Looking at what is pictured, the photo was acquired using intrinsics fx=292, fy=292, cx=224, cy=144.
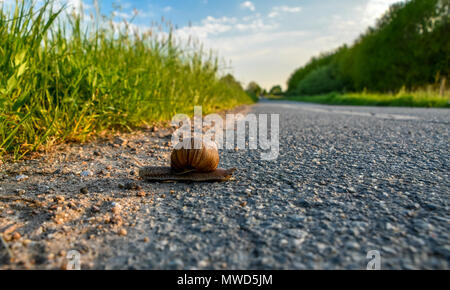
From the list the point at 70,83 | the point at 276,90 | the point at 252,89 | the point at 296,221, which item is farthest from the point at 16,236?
the point at 276,90

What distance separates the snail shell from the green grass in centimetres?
118

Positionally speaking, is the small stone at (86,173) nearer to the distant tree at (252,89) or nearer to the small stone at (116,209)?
the small stone at (116,209)

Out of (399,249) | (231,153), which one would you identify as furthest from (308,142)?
(399,249)

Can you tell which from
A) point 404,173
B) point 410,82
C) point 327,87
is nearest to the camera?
point 404,173

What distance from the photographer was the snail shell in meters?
1.97

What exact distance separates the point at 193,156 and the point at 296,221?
86cm

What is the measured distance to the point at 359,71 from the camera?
31.2 metres

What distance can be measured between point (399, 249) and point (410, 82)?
2906 centimetres

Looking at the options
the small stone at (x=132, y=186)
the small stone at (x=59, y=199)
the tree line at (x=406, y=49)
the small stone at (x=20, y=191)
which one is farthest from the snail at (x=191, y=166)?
the tree line at (x=406, y=49)

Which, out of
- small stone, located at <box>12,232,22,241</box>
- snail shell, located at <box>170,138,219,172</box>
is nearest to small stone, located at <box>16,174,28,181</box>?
small stone, located at <box>12,232,22,241</box>

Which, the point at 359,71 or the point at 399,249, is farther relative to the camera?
the point at 359,71

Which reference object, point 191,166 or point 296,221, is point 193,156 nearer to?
point 191,166

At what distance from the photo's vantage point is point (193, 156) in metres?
1.97
